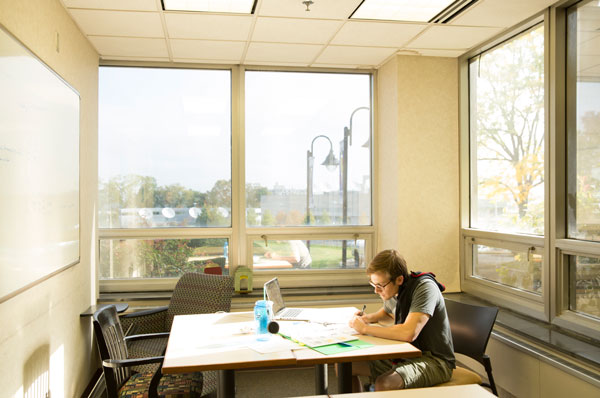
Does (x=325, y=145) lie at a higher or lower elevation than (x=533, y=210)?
higher

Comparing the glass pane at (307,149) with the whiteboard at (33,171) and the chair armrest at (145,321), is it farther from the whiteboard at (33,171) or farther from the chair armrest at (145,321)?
the whiteboard at (33,171)

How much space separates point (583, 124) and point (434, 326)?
165 cm

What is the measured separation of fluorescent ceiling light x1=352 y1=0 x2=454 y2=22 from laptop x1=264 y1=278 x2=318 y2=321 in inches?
75.9

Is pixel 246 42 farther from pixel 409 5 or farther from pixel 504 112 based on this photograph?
pixel 504 112

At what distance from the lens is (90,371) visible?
150 inches

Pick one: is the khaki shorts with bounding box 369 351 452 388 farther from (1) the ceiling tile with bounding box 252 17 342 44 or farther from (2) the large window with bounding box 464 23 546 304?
(1) the ceiling tile with bounding box 252 17 342 44

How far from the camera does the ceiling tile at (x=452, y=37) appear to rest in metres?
3.72

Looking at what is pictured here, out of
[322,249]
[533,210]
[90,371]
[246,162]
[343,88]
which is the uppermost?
[343,88]

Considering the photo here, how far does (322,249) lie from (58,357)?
2.50 m

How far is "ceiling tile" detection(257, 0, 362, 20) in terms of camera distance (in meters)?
3.18

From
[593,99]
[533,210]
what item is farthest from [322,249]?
[593,99]

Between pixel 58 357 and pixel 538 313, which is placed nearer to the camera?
pixel 58 357

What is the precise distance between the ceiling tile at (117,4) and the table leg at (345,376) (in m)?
2.54

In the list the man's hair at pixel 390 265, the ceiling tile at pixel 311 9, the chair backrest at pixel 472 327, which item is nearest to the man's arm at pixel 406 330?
the man's hair at pixel 390 265
